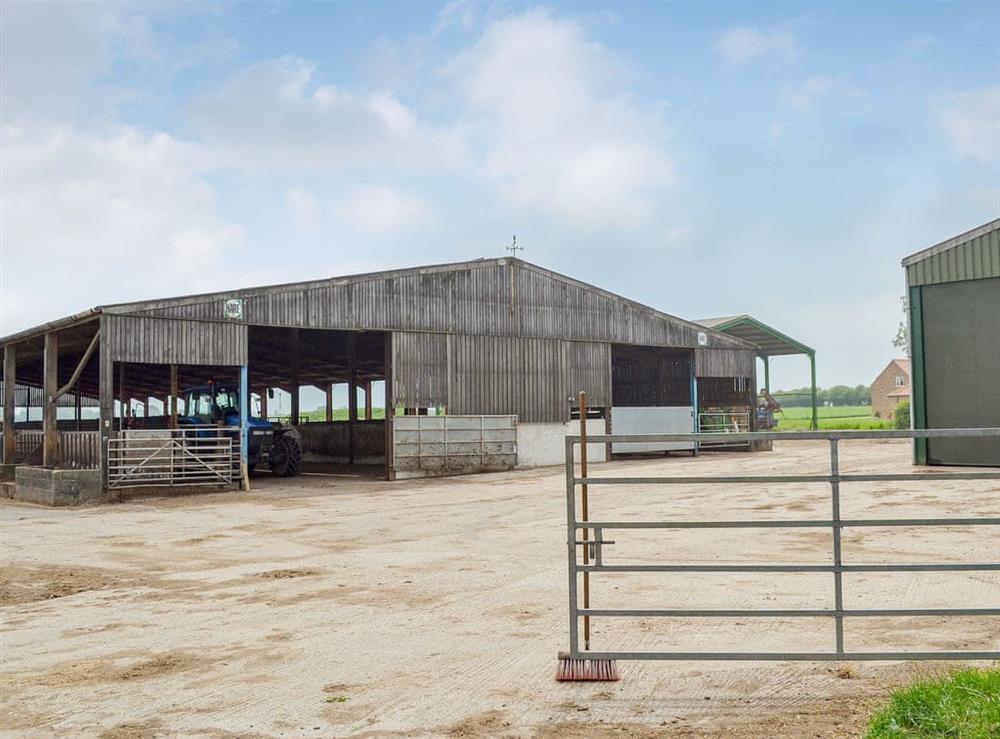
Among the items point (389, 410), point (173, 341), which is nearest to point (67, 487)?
point (173, 341)

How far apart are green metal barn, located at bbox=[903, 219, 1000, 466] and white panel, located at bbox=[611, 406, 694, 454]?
10.5m

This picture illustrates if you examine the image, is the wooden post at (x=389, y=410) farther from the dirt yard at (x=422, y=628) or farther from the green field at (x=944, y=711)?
the green field at (x=944, y=711)

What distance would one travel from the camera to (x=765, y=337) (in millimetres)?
45094

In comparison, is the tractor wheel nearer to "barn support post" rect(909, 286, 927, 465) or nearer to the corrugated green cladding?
"barn support post" rect(909, 286, 927, 465)

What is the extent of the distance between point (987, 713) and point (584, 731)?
204 cm

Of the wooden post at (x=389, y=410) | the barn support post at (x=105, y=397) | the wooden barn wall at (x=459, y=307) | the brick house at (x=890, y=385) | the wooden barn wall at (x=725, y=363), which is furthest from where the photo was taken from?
the brick house at (x=890, y=385)

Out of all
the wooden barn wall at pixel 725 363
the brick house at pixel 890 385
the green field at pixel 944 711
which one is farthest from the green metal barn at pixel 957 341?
the brick house at pixel 890 385

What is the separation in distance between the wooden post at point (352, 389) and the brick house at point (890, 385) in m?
67.6

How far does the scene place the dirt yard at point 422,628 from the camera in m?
5.32

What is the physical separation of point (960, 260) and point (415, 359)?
1431cm

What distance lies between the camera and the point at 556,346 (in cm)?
2939

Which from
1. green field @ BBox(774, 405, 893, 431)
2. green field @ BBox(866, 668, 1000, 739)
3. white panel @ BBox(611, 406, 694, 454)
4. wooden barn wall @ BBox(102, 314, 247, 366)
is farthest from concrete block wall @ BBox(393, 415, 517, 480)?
green field @ BBox(774, 405, 893, 431)

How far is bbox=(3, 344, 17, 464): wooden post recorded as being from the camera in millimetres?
25927

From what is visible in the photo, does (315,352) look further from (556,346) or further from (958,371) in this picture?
(958,371)
